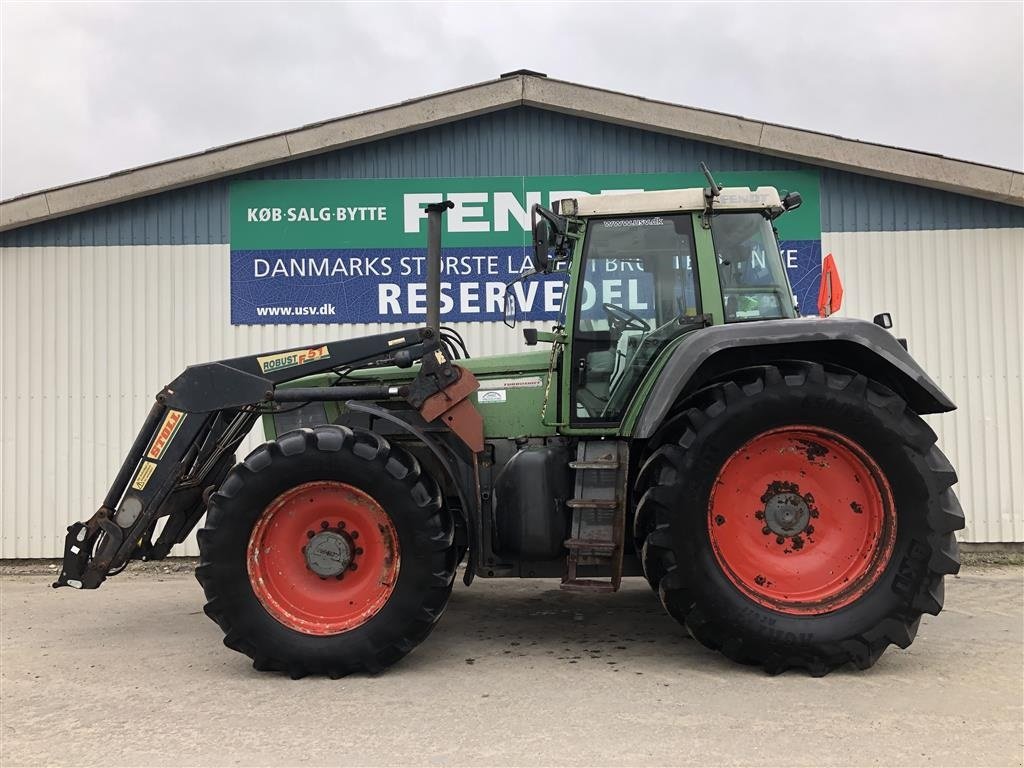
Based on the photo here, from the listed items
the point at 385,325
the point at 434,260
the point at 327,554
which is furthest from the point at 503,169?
the point at 327,554

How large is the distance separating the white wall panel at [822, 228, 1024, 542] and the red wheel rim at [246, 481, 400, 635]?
5.75 meters

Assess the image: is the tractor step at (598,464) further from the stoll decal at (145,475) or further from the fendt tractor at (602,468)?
the stoll decal at (145,475)

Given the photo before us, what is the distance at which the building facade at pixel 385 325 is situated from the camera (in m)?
7.68

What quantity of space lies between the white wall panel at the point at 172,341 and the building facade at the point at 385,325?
0.6 inches

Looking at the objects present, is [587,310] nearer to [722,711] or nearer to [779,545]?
[779,545]

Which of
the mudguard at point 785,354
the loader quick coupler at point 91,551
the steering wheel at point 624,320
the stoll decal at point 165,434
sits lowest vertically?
the loader quick coupler at point 91,551

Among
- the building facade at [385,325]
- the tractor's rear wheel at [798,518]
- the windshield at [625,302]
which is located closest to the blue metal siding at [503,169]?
the building facade at [385,325]

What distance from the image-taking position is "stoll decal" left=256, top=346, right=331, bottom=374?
483 cm

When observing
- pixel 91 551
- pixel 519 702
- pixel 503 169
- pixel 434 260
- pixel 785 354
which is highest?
pixel 503 169

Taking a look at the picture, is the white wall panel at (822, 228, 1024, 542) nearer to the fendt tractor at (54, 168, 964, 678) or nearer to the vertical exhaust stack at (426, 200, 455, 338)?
the fendt tractor at (54, 168, 964, 678)

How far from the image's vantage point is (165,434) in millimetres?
4805

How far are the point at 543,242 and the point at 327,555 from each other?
223 cm

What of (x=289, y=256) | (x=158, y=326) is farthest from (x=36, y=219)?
(x=289, y=256)

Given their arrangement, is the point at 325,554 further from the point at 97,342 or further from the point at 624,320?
the point at 97,342
